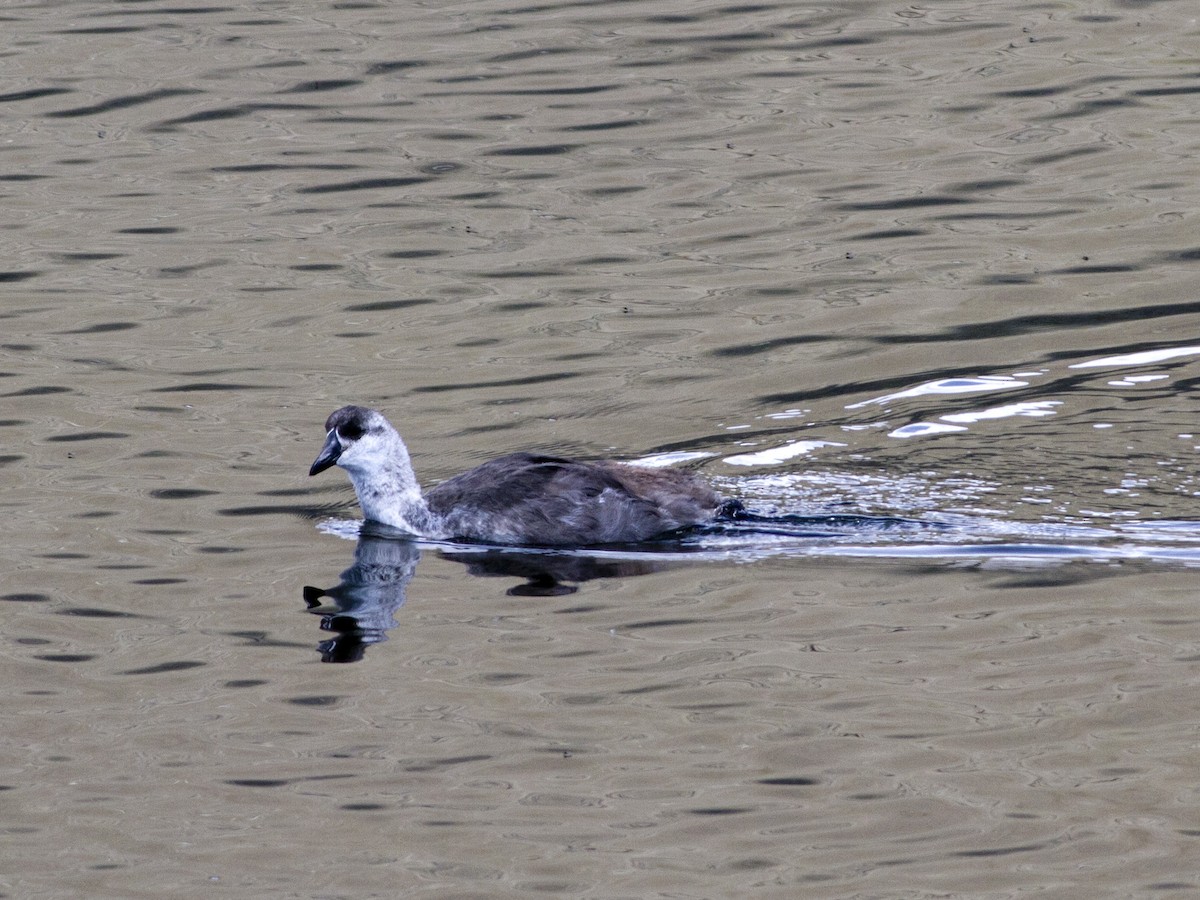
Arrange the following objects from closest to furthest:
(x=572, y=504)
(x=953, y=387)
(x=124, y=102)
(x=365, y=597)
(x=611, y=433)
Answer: (x=365, y=597)
(x=572, y=504)
(x=611, y=433)
(x=953, y=387)
(x=124, y=102)

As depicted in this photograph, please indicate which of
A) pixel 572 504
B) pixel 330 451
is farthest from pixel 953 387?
pixel 330 451

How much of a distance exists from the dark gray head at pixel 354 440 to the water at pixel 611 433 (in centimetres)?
45

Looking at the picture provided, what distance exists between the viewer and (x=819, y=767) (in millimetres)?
7691

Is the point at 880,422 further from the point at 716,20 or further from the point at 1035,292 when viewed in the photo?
the point at 716,20

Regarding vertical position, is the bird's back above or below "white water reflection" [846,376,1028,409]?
below

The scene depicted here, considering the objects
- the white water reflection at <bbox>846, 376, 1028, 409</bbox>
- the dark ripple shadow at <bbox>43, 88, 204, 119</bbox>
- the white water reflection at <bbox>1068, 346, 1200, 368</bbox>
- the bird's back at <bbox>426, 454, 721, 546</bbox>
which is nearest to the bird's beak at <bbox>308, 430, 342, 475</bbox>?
the bird's back at <bbox>426, 454, 721, 546</bbox>

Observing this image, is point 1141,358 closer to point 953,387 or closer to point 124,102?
point 953,387

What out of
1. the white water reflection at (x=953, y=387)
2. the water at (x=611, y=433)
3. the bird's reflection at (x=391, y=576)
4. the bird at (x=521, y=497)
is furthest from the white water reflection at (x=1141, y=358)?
the bird's reflection at (x=391, y=576)

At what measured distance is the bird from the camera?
10555 millimetres

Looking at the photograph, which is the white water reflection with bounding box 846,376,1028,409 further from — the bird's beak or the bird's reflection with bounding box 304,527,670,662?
the bird's beak

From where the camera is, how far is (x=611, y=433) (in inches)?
485

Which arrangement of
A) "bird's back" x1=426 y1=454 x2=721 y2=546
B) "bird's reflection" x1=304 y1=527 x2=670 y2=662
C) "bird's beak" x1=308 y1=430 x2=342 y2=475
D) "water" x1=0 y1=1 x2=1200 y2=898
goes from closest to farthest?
"water" x1=0 y1=1 x2=1200 y2=898 < "bird's reflection" x1=304 y1=527 x2=670 y2=662 < "bird's back" x1=426 y1=454 x2=721 y2=546 < "bird's beak" x1=308 y1=430 x2=342 y2=475

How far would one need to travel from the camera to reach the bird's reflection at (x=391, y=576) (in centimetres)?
938

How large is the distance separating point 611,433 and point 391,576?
2457mm
